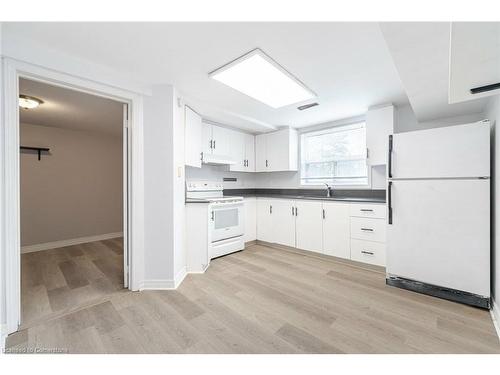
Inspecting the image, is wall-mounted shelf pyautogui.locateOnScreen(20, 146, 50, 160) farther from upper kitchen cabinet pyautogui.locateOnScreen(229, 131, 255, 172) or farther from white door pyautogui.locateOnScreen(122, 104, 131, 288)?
upper kitchen cabinet pyautogui.locateOnScreen(229, 131, 255, 172)

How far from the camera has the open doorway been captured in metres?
2.30

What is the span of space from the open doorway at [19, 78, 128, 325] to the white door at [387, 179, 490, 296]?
2962 mm

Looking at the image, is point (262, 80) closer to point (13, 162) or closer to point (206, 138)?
point (206, 138)

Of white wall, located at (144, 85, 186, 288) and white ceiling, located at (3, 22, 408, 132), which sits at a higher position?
white ceiling, located at (3, 22, 408, 132)

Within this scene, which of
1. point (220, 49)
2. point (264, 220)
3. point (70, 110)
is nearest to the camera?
point (220, 49)

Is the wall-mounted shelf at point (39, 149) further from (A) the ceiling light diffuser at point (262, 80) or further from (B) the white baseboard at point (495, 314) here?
(B) the white baseboard at point (495, 314)

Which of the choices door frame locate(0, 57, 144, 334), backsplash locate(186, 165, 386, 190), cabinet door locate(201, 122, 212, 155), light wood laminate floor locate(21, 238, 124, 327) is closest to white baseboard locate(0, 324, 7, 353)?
door frame locate(0, 57, 144, 334)

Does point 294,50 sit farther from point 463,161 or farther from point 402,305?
point 402,305

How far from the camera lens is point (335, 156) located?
3693 millimetres

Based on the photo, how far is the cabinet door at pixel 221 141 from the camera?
3650 millimetres

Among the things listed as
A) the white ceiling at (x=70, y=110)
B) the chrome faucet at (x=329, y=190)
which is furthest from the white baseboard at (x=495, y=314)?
the white ceiling at (x=70, y=110)

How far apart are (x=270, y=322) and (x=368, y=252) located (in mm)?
1781

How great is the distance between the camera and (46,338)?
60.2 inches

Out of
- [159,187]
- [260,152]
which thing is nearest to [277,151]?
[260,152]
